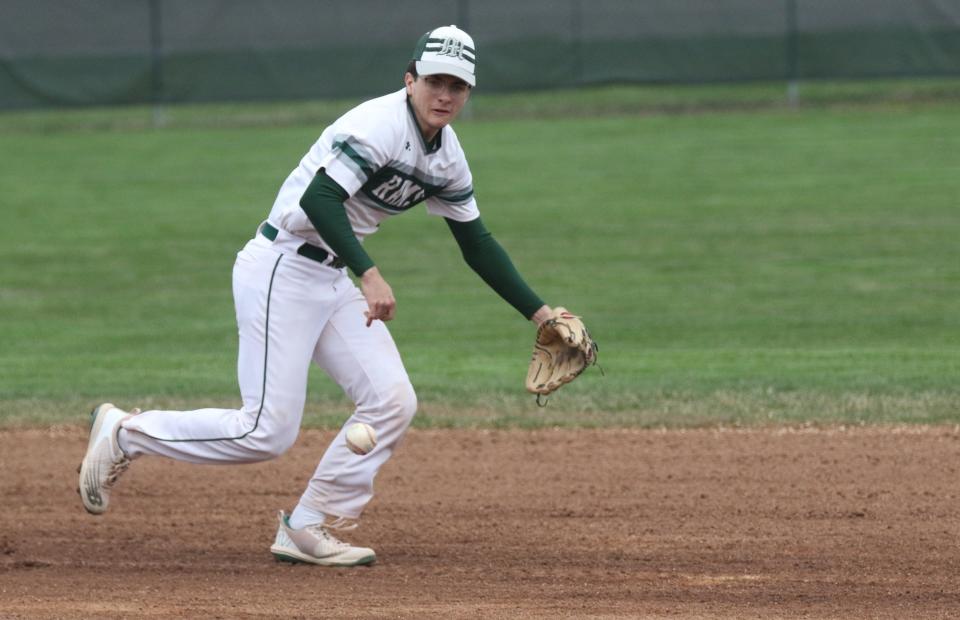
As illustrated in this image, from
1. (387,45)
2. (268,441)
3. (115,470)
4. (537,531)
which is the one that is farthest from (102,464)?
(387,45)

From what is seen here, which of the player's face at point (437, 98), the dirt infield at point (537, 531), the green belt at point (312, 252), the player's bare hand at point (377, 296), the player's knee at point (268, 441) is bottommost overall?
the dirt infield at point (537, 531)

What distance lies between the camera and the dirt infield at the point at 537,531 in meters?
5.22

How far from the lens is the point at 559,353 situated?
588cm

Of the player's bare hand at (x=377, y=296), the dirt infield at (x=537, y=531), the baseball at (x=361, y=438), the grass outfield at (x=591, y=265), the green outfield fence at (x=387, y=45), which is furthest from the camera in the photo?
the green outfield fence at (x=387, y=45)

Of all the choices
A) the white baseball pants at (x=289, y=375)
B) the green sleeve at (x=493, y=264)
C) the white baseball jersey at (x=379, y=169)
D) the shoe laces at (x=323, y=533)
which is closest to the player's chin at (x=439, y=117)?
→ the white baseball jersey at (x=379, y=169)

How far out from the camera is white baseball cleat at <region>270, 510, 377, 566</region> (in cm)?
579

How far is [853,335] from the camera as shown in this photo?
11070mm

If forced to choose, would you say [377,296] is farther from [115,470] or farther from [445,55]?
[115,470]

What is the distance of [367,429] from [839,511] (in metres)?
2.27

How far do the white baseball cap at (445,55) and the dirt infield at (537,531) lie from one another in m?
1.87

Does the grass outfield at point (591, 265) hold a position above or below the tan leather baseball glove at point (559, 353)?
below

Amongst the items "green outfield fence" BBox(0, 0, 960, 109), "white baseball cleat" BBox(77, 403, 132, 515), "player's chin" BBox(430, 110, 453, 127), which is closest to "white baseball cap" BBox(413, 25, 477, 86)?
"player's chin" BBox(430, 110, 453, 127)

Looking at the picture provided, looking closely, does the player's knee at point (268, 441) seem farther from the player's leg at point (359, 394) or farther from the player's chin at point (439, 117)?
the player's chin at point (439, 117)

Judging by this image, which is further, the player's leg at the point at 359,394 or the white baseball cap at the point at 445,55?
the player's leg at the point at 359,394
